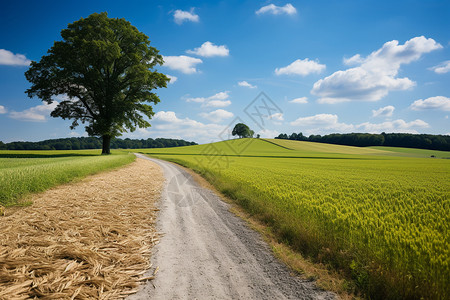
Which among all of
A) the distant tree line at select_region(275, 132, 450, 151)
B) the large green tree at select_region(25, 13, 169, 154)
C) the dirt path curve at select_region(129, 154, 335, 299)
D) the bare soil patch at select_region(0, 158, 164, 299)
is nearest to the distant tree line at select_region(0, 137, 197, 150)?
the large green tree at select_region(25, 13, 169, 154)

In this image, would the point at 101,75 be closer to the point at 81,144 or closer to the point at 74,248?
the point at 74,248

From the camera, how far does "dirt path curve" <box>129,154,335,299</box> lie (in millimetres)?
3439

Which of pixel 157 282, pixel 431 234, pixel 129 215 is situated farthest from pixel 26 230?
pixel 431 234

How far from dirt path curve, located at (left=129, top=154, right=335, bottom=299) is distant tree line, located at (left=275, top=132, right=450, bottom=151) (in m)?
147

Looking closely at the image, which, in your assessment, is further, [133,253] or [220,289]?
[133,253]

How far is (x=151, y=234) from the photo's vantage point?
555 centimetres

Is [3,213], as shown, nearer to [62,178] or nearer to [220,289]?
[62,178]

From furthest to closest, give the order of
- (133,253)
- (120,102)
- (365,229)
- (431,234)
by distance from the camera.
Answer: (120,102)
(365,229)
(431,234)
(133,253)

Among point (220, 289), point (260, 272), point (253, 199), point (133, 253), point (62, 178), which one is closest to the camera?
point (220, 289)

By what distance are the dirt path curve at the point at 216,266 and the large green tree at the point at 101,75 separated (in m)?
27.8

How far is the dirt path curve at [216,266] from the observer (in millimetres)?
3439

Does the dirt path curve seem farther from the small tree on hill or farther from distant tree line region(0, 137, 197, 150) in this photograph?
the small tree on hill

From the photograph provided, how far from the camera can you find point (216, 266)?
421 centimetres

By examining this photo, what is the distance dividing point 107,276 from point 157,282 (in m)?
0.92
